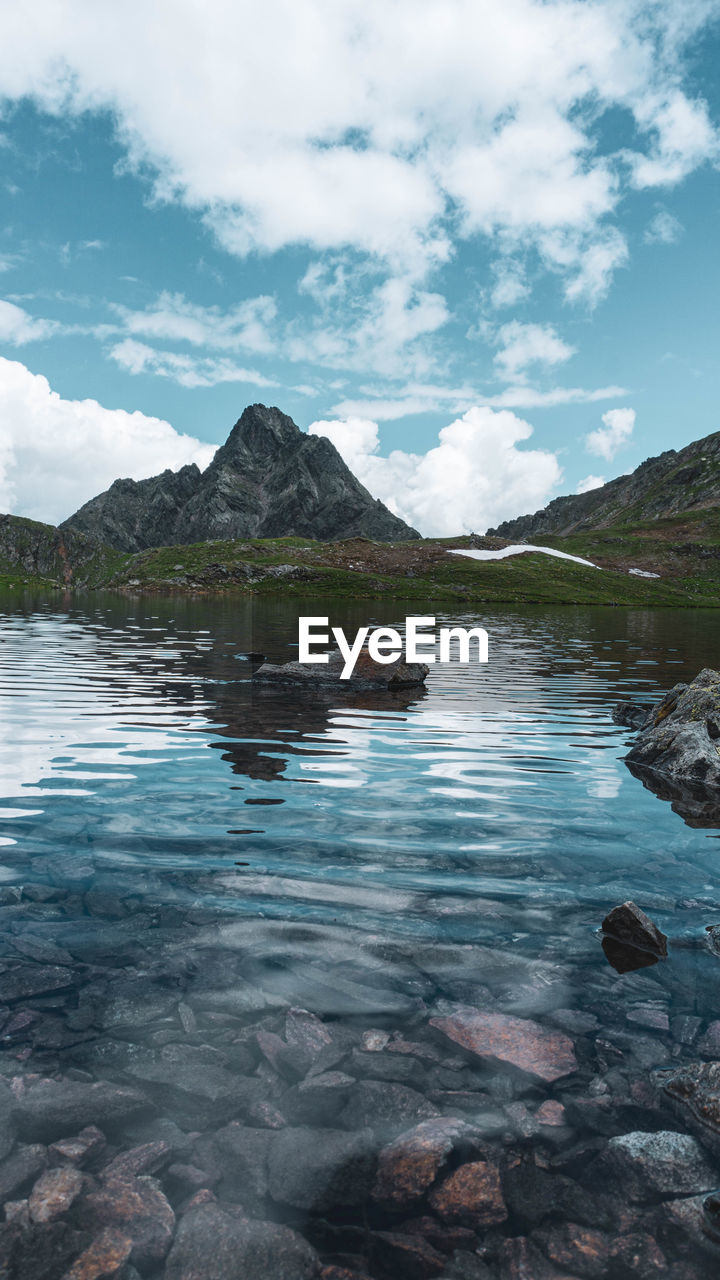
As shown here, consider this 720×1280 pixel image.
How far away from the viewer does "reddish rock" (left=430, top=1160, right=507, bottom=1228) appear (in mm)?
4094

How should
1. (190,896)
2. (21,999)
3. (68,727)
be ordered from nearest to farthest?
(21,999)
(190,896)
(68,727)

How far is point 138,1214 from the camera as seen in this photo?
4051 mm

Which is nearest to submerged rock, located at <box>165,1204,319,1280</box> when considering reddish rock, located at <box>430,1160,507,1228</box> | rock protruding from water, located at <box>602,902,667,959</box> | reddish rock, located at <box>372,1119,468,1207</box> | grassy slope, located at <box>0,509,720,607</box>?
reddish rock, located at <box>372,1119,468,1207</box>

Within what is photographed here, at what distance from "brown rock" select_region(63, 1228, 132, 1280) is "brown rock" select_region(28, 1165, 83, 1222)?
1.11 feet

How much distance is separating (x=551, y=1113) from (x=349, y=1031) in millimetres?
1768

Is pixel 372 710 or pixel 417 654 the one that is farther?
pixel 417 654

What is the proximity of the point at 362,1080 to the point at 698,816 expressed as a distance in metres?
9.63

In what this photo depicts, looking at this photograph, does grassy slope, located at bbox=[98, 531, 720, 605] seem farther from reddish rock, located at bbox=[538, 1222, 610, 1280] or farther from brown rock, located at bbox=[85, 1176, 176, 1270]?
brown rock, located at bbox=[85, 1176, 176, 1270]

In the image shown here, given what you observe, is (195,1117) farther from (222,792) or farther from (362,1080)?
(222,792)

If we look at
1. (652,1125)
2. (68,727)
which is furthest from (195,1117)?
(68,727)

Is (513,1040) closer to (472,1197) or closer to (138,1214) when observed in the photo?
(472,1197)

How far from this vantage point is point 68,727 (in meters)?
18.4

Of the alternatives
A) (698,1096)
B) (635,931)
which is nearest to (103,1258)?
(698,1096)

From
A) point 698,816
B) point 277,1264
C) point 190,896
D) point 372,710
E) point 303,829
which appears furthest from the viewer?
point 372,710
